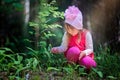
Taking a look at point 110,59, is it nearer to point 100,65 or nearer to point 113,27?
point 100,65

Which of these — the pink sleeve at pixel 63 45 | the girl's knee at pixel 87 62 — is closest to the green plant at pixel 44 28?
the pink sleeve at pixel 63 45

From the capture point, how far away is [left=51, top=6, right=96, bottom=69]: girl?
436cm

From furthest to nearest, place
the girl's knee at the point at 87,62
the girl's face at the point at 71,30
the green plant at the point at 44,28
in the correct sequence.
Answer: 1. the green plant at the point at 44,28
2. the girl's face at the point at 71,30
3. the girl's knee at the point at 87,62

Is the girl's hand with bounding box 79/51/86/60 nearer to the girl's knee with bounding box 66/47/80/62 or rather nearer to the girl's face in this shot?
the girl's knee with bounding box 66/47/80/62

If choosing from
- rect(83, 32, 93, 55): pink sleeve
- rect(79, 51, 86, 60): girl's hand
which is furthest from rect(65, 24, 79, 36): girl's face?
rect(79, 51, 86, 60): girl's hand

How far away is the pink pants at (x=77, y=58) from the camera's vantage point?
4332mm

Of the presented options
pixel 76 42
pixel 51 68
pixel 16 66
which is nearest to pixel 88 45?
pixel 76 42

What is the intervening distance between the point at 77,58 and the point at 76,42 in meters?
0.19

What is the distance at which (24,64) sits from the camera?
4.32 m

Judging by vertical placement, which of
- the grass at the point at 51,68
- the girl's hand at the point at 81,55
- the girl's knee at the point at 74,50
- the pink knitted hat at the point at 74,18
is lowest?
the grass at the point at 51,68

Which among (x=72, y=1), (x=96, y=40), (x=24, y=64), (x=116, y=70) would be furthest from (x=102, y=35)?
(x=24, y=64)

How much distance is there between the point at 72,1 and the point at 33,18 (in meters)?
0.56

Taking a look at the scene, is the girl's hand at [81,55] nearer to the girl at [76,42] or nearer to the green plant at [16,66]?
the girl at [76,42]

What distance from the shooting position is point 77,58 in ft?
14.4
